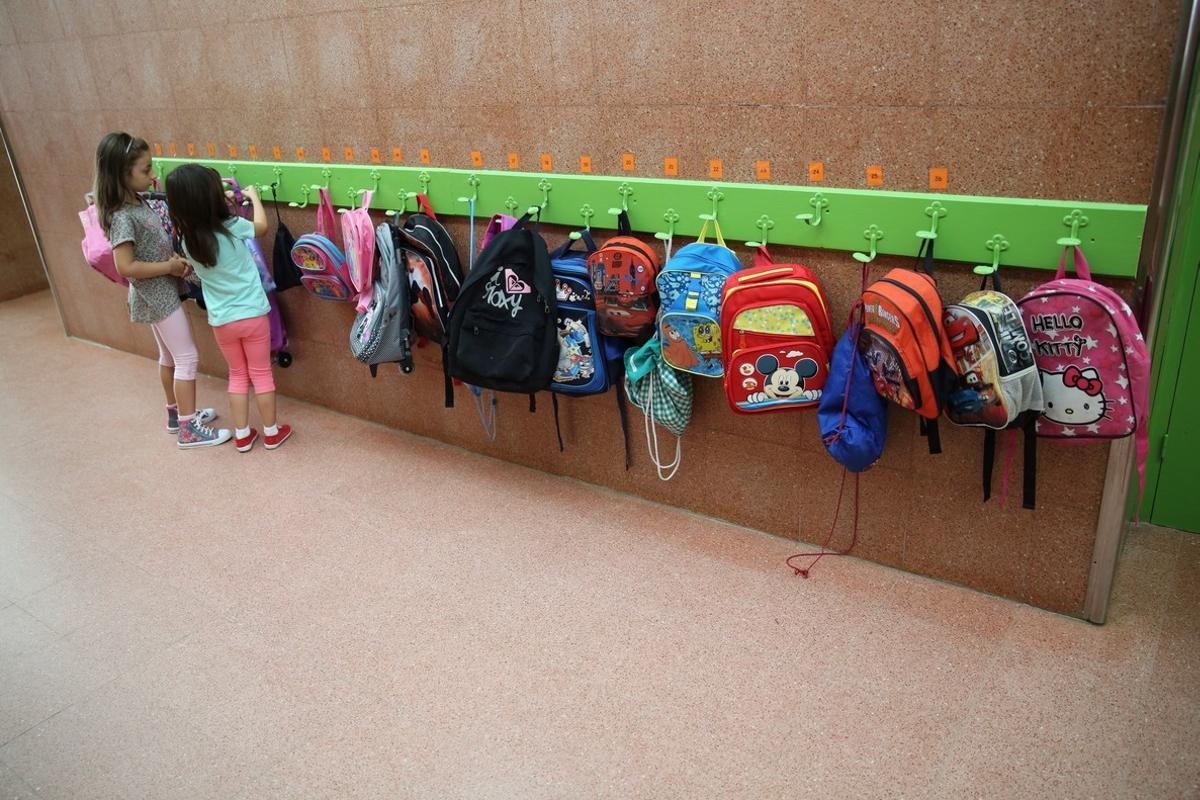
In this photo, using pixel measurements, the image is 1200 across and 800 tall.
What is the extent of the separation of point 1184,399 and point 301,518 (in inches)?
114

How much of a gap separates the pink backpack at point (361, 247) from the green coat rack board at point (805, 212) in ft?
0.45

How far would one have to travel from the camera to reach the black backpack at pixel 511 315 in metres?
2.68

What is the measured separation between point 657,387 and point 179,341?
2.35m

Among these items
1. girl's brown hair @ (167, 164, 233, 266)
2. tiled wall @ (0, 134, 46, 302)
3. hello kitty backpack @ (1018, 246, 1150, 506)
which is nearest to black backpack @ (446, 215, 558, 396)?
girl's brown hair @ (167, 164, 233, 266)

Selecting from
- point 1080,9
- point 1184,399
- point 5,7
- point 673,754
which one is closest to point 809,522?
point 673,754

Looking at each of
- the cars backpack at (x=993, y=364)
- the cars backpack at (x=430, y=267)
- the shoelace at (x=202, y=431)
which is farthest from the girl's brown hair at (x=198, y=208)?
the cars backpack at (x=993, y=364)

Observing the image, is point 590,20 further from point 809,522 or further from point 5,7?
point 5,7

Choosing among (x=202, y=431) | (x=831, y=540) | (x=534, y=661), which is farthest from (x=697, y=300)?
(x=202, y=431)

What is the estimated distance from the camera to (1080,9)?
184cm

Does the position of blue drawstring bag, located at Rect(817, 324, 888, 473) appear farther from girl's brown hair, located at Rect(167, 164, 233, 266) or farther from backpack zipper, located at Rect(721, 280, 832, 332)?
girl's brown hair, located at Rect(167, 164, 233, 266)

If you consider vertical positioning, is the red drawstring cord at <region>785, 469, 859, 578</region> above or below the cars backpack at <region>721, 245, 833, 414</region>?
below

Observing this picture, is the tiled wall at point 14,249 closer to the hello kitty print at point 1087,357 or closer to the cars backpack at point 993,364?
the cars backpack at point 993,364

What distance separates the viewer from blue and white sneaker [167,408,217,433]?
399 centimetres

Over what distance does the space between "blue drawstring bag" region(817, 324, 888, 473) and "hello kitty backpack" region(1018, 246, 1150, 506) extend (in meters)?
0.39
